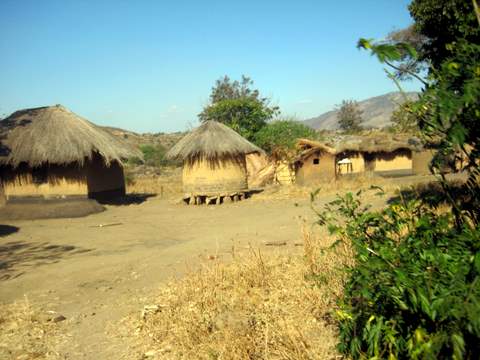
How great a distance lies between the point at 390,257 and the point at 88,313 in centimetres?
363

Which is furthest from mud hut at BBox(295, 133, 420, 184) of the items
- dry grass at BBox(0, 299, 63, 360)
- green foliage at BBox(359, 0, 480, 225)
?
green foliage at BBox(359, 0, 480, 225)

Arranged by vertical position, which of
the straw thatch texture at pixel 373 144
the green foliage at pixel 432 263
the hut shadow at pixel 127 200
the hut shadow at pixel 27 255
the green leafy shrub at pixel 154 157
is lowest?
the hut shadow at pixel 27 255

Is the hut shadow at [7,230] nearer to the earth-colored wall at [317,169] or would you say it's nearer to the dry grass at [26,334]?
the dry grass at [26,334]

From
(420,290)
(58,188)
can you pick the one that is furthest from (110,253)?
(58,188)

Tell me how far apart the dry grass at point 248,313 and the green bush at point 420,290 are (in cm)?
70

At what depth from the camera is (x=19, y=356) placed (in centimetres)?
362

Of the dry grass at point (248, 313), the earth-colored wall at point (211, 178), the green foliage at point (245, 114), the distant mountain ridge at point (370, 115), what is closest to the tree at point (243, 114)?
the green foliage at point (245, 114)

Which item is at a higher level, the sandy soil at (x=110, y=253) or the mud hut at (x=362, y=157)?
the mud hut at (x=362, y=157)

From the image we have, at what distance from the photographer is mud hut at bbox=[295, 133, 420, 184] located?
18234 mm

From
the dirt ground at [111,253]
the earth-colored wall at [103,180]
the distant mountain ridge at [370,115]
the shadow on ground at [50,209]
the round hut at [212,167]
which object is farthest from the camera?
the distant mountain ridge at [370,115]

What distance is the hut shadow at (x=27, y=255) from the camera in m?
6.71

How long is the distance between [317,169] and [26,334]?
596 inches

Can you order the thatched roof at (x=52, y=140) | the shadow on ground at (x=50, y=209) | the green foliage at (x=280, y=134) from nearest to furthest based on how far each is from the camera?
the shadow on ground at (x=50, y=209)
the thatched roof at (x=52, y=140)
the green foliage at (x=280, y=134)

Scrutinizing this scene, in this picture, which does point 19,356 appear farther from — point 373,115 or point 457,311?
point 373,115
